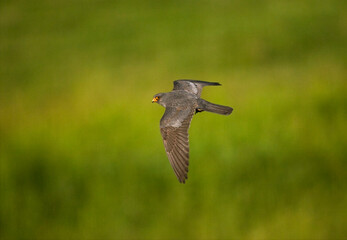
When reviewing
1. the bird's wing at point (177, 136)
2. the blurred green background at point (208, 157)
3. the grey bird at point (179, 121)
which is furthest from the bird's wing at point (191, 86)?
the blurred green background at point (208, 157)

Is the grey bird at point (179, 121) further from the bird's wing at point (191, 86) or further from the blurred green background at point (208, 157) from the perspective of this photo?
the blurred green background at point (208, 157)

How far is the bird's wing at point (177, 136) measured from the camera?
8898mm

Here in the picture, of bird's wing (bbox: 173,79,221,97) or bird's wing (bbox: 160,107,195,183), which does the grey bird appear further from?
bird's wing (bbox: 173,79,221,97)

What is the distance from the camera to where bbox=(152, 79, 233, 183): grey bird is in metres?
8.93

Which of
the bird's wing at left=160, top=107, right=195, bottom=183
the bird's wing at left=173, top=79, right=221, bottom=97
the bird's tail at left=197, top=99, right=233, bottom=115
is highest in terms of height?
the bird's wing at left=173, top=79, right=221, bottom=97

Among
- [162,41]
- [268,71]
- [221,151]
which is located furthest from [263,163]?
[162,41]

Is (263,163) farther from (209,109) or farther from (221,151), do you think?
(209,109)

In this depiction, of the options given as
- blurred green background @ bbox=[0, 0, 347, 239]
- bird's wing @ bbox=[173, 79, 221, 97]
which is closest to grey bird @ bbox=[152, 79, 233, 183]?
bird's wing @ bbox=[173, 79, 221, 97]

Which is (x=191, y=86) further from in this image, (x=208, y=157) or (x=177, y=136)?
(x=208, y=157)

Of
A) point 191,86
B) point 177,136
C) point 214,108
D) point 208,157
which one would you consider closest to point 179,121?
point 177,136

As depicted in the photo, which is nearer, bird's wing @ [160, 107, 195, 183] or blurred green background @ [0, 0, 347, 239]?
bird's wing @ [160, 107, 195, 183]

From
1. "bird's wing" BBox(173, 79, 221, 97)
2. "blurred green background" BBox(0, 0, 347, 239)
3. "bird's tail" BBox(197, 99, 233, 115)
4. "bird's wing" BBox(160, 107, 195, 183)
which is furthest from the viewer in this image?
"blurred green background" BBox(0, 0, 347, 239)

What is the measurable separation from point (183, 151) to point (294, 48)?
18.8m

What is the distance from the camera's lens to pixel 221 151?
22281 millimetres
